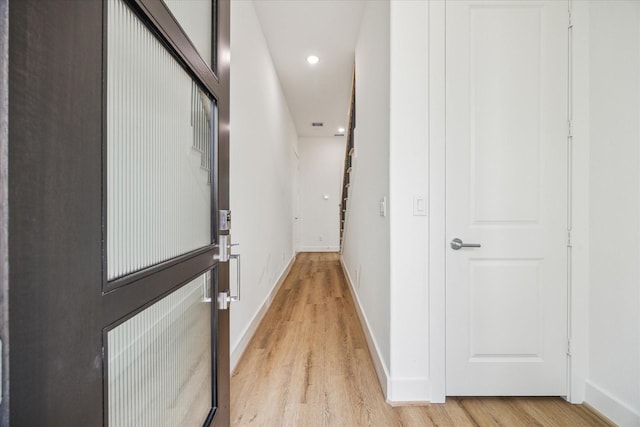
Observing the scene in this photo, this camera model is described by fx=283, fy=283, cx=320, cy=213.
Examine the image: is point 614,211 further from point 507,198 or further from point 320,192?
point 320,192

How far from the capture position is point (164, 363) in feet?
2.64

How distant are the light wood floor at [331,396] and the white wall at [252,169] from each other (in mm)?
229

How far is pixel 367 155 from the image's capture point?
2.45 m

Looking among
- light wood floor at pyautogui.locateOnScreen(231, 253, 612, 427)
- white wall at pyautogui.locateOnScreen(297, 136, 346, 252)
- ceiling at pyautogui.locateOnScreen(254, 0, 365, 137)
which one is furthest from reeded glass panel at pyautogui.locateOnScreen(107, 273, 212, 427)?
white wall at pyautogui.locateOnScreen(297, 136, 346, 252)

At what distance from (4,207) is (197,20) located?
89cm

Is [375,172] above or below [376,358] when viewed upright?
above

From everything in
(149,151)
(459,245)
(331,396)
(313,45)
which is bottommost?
(331,396)

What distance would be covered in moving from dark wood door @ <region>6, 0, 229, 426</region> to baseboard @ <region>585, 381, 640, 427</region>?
6.86 feet

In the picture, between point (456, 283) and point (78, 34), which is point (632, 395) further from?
point (78, 34)

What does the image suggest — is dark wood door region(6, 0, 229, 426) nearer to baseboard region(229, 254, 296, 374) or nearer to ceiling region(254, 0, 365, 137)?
baseboard region(229, 254, 296, 374)

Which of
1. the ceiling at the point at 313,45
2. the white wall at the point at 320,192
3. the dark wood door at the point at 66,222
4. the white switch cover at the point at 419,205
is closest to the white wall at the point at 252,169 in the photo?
the ceiling at the point at 313,45

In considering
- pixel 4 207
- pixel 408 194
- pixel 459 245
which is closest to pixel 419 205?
pixel 408 194

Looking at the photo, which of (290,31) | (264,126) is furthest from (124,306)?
(290,31)

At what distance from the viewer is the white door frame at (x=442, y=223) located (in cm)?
158
